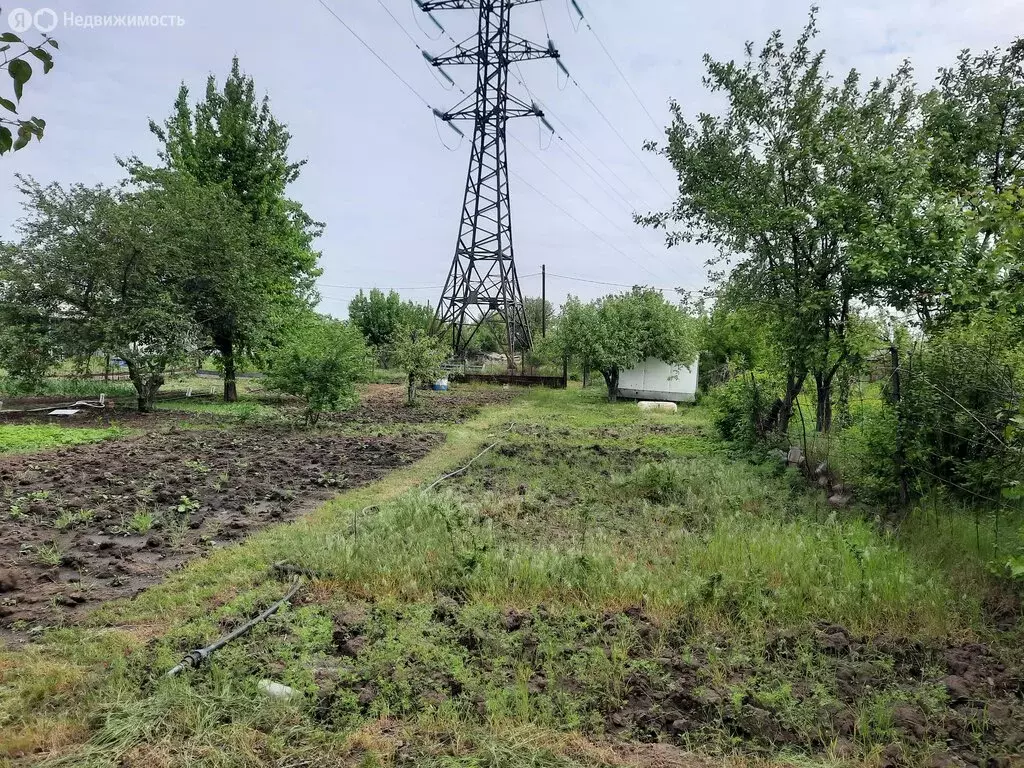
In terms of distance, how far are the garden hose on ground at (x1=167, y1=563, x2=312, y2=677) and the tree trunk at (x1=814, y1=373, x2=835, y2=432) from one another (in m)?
6.99

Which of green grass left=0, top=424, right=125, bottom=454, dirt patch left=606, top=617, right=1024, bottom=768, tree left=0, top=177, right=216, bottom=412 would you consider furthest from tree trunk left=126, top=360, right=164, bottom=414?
dirt patch left=606, top=617, right=1024, bottom=768

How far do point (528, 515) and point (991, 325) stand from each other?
4.77 metres

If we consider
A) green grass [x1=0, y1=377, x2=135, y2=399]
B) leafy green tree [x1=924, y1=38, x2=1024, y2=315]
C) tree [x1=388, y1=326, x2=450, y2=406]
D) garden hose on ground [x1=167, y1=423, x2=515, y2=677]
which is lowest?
garden hose on ground [x1=167, y1=423, x2=515, y2=677]

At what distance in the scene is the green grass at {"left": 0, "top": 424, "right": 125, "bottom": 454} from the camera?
966cm

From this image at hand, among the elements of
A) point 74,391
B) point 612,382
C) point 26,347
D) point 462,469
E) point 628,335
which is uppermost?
point 628,335

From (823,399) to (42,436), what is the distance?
44.3 feet

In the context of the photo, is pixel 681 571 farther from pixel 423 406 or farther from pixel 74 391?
→ pixel 74 391

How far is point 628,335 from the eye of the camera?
882 inches

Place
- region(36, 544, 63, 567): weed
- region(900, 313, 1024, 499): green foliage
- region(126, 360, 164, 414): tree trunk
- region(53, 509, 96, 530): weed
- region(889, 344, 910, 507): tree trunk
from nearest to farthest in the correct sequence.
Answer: region(36, 544, 63, 567): weed < region(900, 313, 1024, 499): green foliage < region(53, 509, 96, 530): weed < region(889, 344, 910, 507): tree trunk < region(126, 360, 164, 414): tree trunk

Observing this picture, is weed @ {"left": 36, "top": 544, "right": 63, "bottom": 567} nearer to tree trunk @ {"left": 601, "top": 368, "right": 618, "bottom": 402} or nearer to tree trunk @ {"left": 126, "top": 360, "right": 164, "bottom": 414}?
tree trunk @ {"left": 126, "top": 360, "right": 164, "bottom": 414}

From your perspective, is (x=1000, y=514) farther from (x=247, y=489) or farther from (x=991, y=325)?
(x=247, y=489)

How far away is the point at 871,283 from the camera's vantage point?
277 inches

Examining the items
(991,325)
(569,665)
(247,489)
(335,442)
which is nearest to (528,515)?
(569,665)

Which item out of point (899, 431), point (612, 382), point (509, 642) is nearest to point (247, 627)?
point (509, 642)
